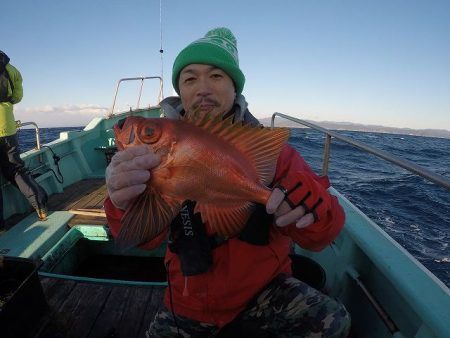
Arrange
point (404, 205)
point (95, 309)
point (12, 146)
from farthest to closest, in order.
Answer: point (404, 205)
point (12, 146)
point (95, 309)

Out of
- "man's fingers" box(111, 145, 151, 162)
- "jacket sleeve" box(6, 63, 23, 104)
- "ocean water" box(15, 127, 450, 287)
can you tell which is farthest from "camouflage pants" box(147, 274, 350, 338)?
"jacket sleeve" box(6, 63, 23, 104)

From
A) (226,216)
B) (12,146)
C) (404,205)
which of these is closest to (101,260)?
(12,146)

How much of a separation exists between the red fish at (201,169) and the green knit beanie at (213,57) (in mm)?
872

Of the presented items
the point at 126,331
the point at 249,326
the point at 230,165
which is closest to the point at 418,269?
the point at 249,326

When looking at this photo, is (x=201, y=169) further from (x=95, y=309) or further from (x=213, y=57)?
(x=95, y=309)

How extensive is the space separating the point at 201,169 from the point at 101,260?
13.5 ft

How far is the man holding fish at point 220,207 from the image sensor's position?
139 cm

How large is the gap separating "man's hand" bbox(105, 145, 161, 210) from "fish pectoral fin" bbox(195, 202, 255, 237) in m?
0.34

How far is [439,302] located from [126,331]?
2.61 meters

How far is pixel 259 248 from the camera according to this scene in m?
2.04

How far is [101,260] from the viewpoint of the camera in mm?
4742

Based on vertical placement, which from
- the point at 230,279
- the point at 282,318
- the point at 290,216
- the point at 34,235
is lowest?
the point at 34,235

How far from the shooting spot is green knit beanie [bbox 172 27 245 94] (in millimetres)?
2182

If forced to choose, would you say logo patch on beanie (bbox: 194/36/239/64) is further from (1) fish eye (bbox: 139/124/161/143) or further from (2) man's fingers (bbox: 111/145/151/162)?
(2) man's fingers (bbox: 111/145/151/162)
